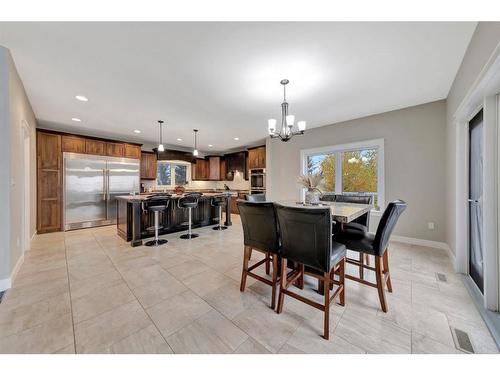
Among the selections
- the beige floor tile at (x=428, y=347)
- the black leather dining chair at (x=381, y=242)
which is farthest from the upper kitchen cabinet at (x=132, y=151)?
the beige floor tile at (x=428, y=347)

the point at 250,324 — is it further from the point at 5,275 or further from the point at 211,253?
the point at 5,275

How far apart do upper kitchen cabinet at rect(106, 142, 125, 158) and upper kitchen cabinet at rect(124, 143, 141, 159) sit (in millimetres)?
97

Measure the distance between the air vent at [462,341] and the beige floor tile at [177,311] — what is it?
72.7 inches

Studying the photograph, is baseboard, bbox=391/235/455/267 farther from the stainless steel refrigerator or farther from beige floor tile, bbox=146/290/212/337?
the stainless steel refrigerator

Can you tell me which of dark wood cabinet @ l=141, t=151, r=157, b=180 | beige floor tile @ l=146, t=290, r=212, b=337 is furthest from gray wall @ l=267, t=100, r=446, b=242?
dark wood cabinet @ l=141, t=151, r=157, b=180

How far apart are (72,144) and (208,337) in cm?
546

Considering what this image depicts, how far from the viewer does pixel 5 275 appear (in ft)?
6.59

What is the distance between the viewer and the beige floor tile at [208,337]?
1301 mm

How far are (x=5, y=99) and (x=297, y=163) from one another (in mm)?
4971

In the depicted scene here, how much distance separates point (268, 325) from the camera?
152 centimetres

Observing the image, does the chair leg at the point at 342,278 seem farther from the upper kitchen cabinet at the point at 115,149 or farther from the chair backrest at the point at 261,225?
the upper kitchen cabinet at the point at 115,149

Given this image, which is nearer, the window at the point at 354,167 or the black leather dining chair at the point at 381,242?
the black leather dining chair at the point at 381,242

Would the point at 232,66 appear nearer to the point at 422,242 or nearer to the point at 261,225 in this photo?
the point at 261,225
